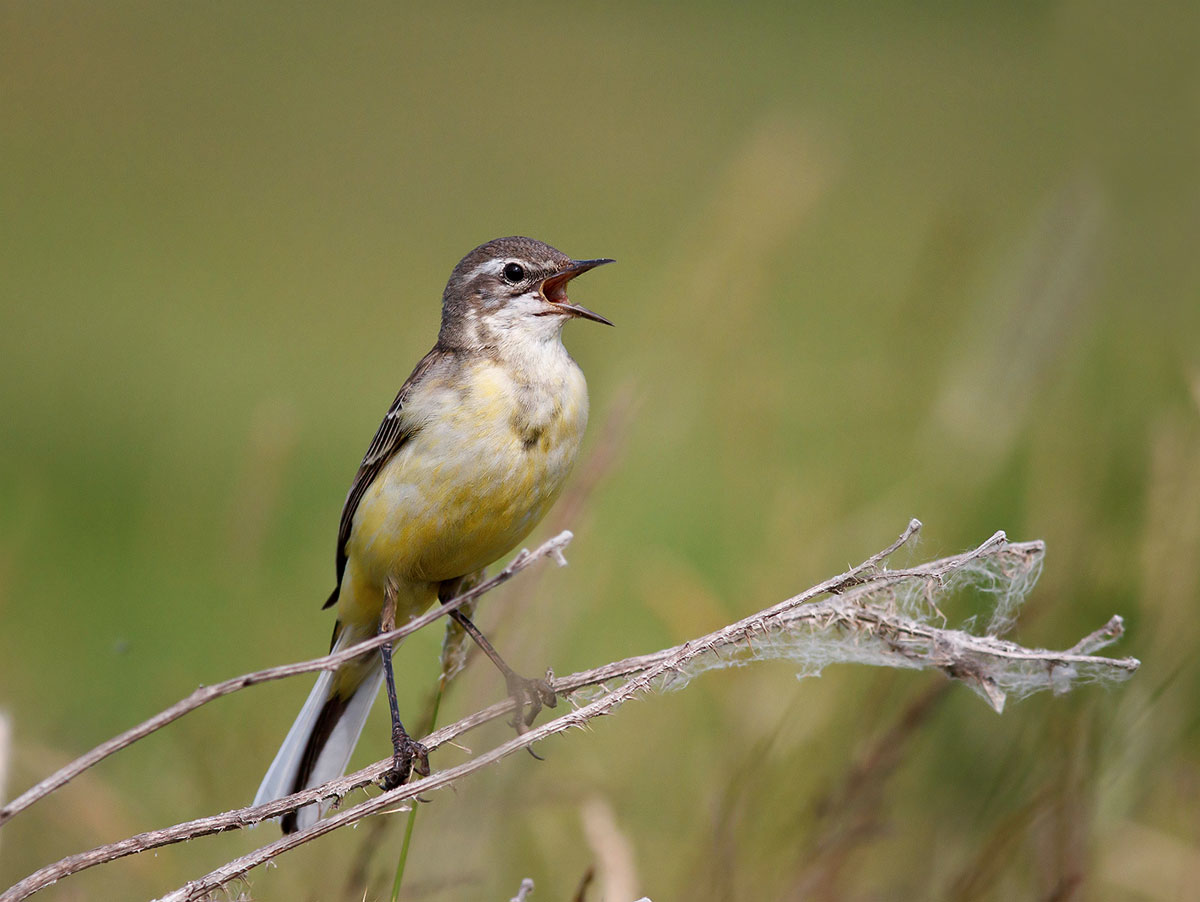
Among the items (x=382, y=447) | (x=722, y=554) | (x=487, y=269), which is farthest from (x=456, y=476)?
(x=722, y=554)

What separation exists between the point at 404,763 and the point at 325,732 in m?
0.81

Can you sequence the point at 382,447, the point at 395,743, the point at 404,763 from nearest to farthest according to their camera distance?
the point at 404,763 → the point at 395,743 → the point at 382,447

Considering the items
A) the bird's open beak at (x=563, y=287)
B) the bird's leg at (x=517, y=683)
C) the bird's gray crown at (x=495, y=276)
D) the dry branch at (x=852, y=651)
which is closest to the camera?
the dry branch at (x=852, y=651)

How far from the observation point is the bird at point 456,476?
3.57 m

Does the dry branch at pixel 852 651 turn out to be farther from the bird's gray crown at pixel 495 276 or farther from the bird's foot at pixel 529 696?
the bird's gray crown at pixel 495 276

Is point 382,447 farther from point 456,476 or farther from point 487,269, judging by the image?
point 487,269

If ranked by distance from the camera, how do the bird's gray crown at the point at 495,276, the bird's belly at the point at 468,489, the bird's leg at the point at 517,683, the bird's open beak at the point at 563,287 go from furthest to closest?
1. the bird's gray crown at the point at 495,276
2. the bird's open beak at the point at 563,287
3. the bird's belly at the point at 468,489
4. the bird's leg at the point at 517,683

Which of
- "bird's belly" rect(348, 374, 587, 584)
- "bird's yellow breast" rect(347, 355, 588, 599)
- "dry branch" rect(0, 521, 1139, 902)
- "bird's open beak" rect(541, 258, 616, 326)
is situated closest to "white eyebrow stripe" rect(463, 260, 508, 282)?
"bird's open beak" rect(541, 258, 616, 326)

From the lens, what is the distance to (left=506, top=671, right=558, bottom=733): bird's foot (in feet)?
11.3

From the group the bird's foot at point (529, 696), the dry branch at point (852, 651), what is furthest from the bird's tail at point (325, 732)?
the dry branch at point (852, 651)

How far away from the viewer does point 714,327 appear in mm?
4867

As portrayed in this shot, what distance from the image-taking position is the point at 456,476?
11.8ft

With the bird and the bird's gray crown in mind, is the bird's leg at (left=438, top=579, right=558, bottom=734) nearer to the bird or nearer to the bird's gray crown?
the bird

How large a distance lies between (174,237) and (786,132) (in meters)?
12.9
